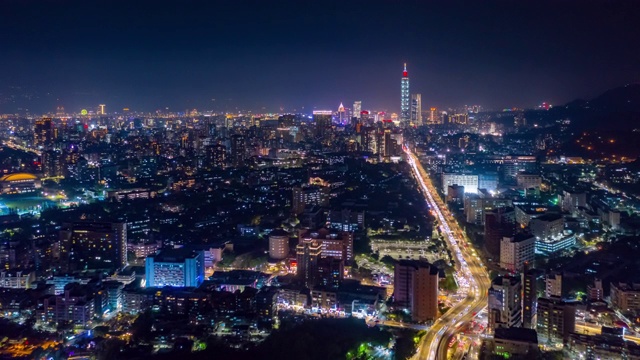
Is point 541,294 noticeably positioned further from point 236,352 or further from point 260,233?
point 260,233

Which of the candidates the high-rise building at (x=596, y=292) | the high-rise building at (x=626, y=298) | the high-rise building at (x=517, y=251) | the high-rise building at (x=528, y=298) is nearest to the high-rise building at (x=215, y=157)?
the high-rise building at (x=517, y=251)

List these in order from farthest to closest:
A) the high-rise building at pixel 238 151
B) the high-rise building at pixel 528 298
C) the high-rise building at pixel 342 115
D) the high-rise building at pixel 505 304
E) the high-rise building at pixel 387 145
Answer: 1. the high-rise building at pixel 342 115
2. the high-rise building at pixel 387 145
3. the high-rise building at pixel 238 151
4. the high-rise building at pixel 528 298
5. the high-rise building at pixel 505 304

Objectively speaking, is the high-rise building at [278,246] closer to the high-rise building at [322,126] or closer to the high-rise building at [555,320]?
the high-rise building at [555,320]

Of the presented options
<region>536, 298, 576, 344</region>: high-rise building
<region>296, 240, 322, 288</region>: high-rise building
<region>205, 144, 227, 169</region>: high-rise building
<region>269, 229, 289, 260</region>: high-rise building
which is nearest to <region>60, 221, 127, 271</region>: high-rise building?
<region>269, 229, 289, 260</region>: high-rise building

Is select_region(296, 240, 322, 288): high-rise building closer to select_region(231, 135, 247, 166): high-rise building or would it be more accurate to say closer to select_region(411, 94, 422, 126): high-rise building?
select_region(231, 135, 247, 166): high-rise building

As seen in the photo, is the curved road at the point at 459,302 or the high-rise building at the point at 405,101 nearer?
the curved road at the point at 459,302

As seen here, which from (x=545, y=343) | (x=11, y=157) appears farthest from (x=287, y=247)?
(x=11, y=157)
